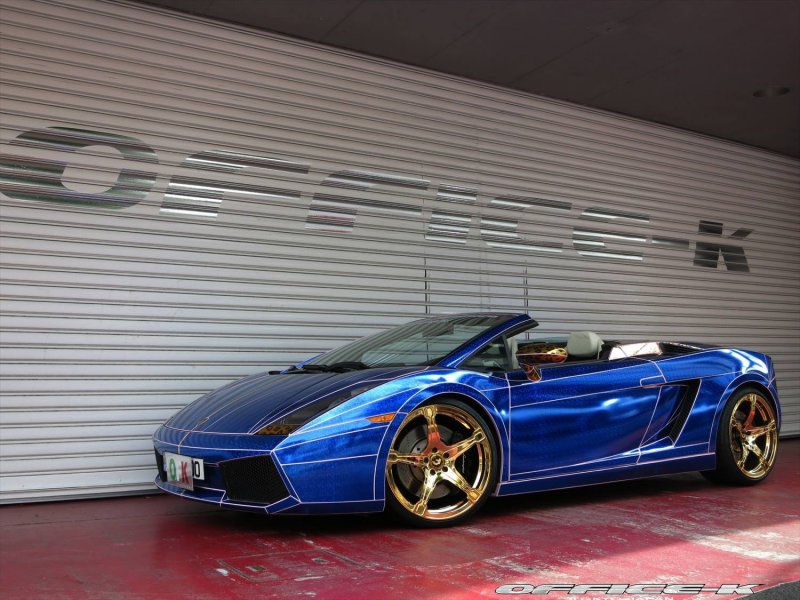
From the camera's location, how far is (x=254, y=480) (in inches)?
146

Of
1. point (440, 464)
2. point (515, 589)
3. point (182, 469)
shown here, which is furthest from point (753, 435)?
point (182, 469)

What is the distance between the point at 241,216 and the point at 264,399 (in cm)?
251

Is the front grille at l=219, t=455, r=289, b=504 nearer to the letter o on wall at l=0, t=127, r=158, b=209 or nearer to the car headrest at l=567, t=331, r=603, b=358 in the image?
the car headrest at l=567, t=331, r=603, b=358

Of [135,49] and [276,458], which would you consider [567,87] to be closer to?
[135,49]

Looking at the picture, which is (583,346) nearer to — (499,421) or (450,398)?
(499,421)

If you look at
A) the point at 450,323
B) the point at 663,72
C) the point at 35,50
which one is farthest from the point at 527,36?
the point at 35,50

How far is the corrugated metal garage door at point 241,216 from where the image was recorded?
17.8 feet

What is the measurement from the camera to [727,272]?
988 centimetres

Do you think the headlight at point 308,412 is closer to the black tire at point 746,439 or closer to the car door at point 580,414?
the car door at point 580,414

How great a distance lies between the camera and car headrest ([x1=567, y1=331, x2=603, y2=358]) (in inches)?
195

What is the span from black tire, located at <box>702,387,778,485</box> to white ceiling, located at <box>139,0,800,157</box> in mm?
3208

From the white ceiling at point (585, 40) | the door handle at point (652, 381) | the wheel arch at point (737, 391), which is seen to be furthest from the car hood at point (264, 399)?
the white ceiling at point (585, 40)

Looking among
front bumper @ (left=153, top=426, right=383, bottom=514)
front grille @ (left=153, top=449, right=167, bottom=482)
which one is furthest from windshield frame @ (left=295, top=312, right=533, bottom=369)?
front grille @ (left=153, top=449, right=167, bottom=482)

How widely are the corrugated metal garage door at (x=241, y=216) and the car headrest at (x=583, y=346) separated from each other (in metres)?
2.33
